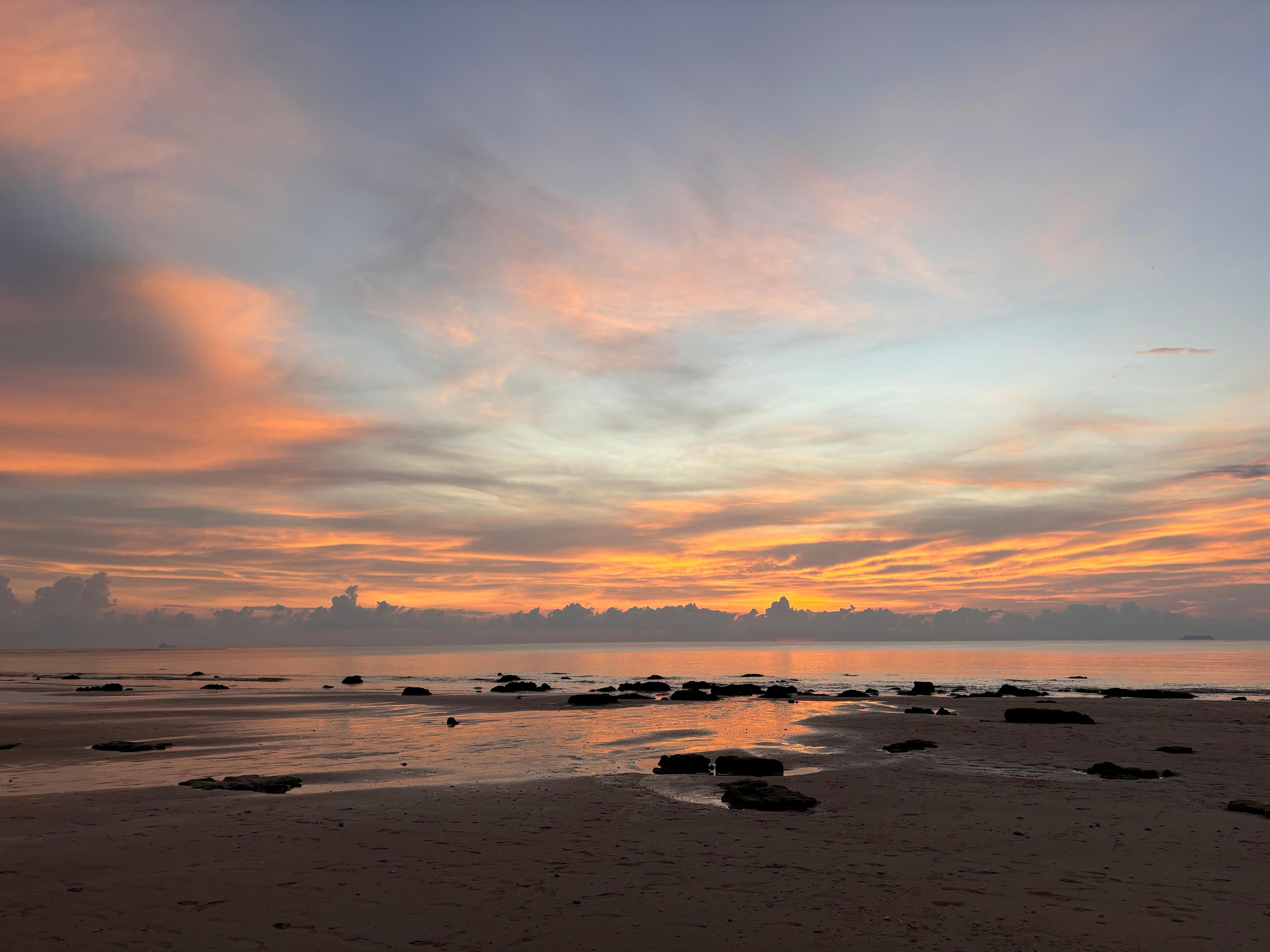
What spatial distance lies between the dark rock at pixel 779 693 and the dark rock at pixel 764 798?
40852 mm

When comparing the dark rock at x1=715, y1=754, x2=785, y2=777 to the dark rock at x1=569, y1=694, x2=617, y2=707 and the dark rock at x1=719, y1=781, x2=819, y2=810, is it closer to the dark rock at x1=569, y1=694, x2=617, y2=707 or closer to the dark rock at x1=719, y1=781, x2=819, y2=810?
the dark rock at x1=719, y1=781, x2=819, y2=810

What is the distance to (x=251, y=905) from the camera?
10.1 meters

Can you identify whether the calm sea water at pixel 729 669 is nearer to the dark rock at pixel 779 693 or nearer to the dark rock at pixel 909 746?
the dark rock at pixel 779 693

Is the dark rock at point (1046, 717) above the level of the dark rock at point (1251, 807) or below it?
below

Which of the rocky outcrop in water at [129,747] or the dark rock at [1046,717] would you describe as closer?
the rocky outcrop in water at [129,747]

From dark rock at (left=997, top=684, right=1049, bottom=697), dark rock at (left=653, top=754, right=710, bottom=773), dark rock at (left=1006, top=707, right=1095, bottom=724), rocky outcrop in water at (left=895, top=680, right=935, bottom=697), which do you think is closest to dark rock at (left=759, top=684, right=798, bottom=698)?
rocky outcrop in water at (left=895, top=680, right=935, bottom=697)

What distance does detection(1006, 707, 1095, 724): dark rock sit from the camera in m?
33.7

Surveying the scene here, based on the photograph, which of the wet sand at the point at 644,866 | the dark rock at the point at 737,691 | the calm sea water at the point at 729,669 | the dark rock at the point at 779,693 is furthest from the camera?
the calm sea water at the point at 729,669

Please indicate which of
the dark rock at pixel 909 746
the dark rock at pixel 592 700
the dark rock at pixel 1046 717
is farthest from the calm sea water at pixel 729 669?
the dark rock at pixel 909 746

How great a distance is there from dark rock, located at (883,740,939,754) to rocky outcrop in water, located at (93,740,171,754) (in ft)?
85.8

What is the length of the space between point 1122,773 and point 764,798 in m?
11.3

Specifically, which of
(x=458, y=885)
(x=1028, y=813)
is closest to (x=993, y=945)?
(x=458, y=885)

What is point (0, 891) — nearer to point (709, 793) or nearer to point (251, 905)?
point (251, 905)

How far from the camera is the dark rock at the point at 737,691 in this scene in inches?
2311
